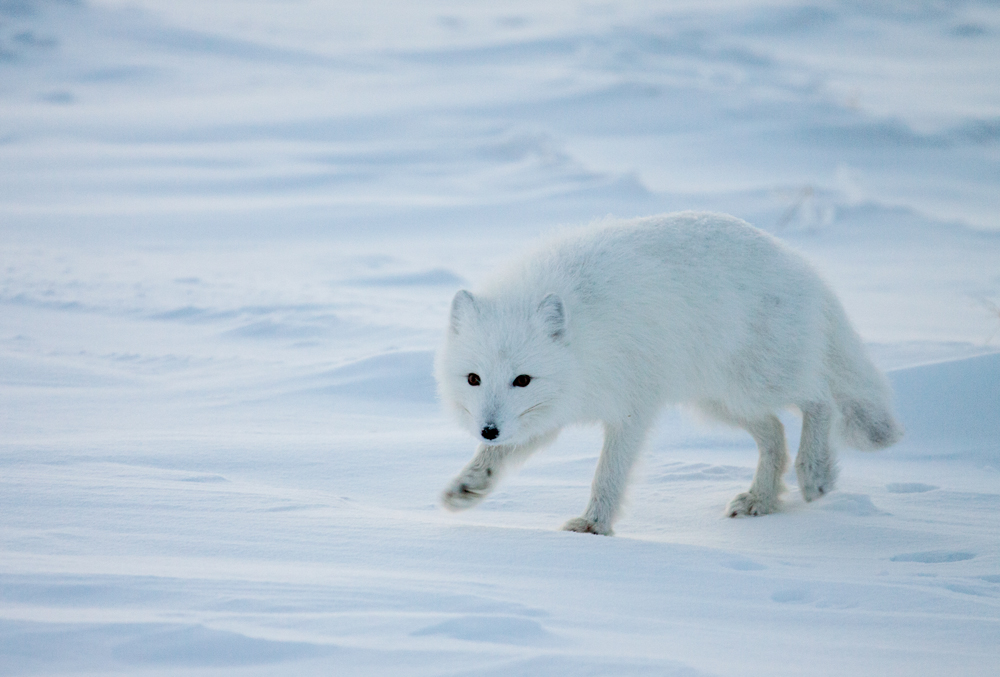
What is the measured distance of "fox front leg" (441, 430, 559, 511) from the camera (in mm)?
3472

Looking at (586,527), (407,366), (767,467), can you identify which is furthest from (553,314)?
(407,366)

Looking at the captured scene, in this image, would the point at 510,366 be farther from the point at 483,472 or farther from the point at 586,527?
the point at 586,527

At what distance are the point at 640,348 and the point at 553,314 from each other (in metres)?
0.42

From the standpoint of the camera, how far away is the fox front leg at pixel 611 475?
341cm

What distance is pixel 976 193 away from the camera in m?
11.5

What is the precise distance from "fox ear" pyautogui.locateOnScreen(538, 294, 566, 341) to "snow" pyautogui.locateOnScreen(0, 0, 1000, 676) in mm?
638

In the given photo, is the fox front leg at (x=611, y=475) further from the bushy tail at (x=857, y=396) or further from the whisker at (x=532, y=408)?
the bushy tail at (x=857, y=396)

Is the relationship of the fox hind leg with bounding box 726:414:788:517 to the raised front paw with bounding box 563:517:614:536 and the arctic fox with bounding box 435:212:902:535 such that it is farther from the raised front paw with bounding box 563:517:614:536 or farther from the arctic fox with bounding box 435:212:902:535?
the raised front paw with bounding box 563:517:614:536

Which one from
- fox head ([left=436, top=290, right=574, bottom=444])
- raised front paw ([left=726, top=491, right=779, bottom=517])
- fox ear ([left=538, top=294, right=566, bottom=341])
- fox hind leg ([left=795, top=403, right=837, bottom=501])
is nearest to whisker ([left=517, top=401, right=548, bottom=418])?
fox head ([left=436, top=290, right=574, bottom=444])

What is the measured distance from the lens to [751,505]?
3.80 metres

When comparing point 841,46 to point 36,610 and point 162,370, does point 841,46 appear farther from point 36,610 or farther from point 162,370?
point 36,610

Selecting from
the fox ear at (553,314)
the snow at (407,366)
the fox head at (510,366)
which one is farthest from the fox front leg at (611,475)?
the fox ear at (553,314)

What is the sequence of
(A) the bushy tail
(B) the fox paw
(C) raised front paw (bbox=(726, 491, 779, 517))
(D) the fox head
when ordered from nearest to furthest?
1. (D) the fox head
2. (C) raised front paw (bbox=(726, 491, 779, 517))
3. (B) the fox paw
4. (A) the bushy tail

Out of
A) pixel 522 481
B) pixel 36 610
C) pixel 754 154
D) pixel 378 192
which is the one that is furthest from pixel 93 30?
pixel 36 610
